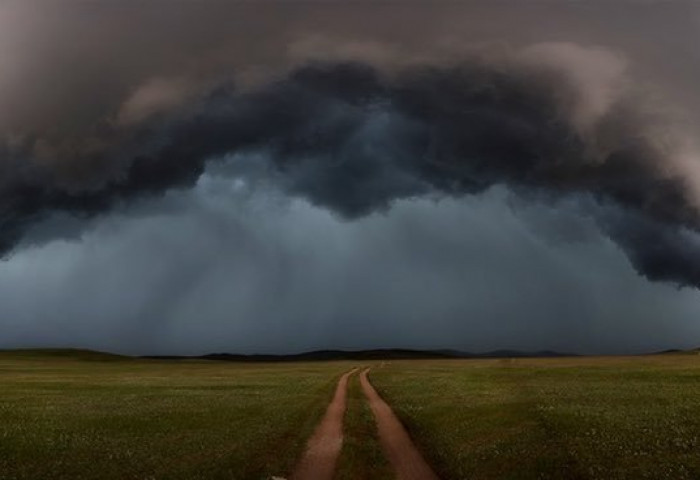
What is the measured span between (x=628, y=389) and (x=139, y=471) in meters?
42.0

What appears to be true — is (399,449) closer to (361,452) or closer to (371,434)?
(361,452)

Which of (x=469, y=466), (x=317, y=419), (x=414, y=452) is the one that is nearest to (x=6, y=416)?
(x=317, y=419)

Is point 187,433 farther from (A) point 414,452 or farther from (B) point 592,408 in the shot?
(B) point 592,408

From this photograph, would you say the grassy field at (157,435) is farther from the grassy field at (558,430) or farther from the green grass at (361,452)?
the grassy field at (558,430)

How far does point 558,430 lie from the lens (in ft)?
104

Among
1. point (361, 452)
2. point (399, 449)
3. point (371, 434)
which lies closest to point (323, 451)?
point (361, 452)

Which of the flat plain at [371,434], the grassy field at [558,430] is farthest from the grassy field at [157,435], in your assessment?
the grassy field at [558,430]

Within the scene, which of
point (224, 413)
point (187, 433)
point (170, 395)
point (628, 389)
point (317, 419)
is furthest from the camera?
point (170, 395)

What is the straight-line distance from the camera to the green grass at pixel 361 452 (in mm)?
24434

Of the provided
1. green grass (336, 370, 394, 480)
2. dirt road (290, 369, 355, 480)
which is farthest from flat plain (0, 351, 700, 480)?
dirt road (290, 369, 355, 480)

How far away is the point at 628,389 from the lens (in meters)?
53.8

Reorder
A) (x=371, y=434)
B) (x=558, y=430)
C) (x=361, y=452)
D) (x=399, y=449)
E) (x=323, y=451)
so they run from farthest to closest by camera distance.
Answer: (x=371, y=434) < (x=558, y=430) < (x=399, y=449) < (x=323, y=451) < (x=361, y=452)

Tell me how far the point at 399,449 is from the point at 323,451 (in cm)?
356

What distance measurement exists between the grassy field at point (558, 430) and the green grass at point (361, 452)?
7.42 ft
